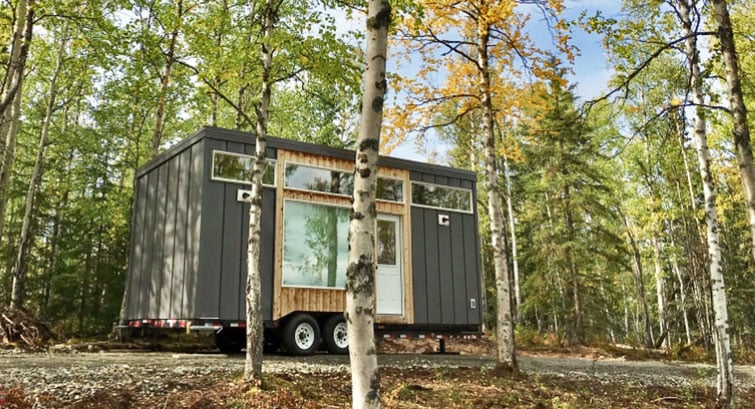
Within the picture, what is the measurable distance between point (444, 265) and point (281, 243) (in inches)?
138

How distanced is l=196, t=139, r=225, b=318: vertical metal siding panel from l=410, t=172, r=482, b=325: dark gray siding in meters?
3.78

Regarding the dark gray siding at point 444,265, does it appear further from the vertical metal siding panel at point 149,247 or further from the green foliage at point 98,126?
the vertical metal siding panel at point 149,247

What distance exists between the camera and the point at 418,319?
986cm

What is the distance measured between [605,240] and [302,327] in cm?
992

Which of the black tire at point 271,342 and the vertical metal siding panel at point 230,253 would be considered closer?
the vertical metal siding panel at point 230,253

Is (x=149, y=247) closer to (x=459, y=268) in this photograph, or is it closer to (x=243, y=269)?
(x=243, y=269)

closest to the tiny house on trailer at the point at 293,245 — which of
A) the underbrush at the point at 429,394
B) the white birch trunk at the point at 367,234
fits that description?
the underbrush at the point at 429,394

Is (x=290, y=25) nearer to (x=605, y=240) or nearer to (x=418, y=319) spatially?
(x=418, y=319)

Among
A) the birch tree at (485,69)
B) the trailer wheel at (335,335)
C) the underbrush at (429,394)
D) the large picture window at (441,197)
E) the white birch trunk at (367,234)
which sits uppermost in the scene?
the birch tree at (485,69)

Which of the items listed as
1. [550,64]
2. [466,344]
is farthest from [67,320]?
[550,64]

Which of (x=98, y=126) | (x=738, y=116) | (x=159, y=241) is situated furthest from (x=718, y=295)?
(x=98, y=126)

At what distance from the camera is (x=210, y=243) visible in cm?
795

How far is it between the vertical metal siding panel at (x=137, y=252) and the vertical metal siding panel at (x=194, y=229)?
193cm

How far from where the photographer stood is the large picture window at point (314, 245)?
28.9ft
